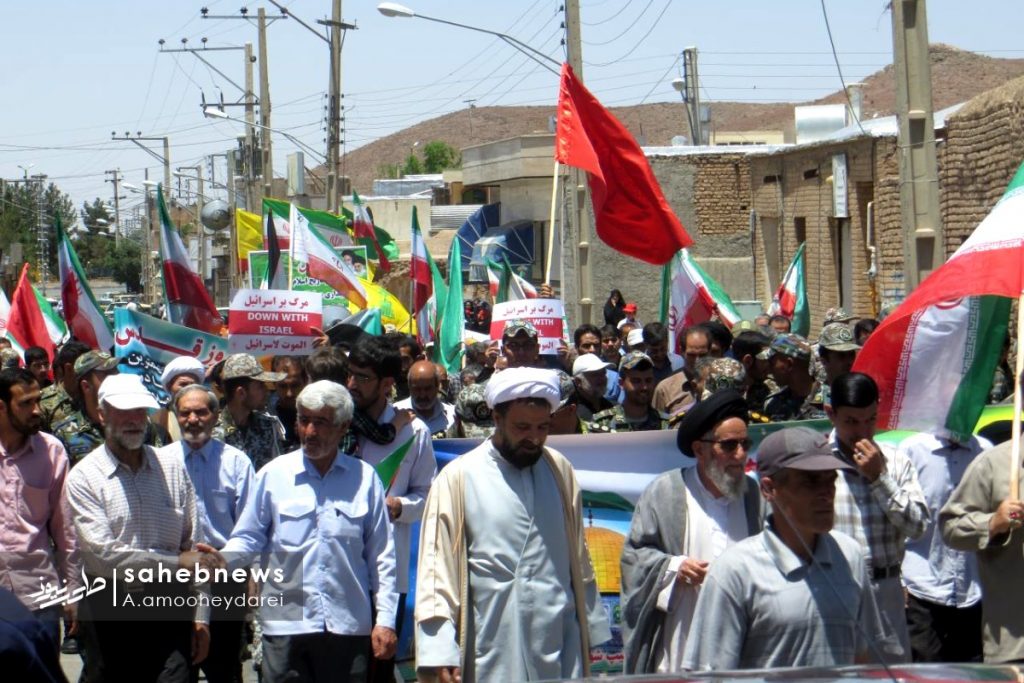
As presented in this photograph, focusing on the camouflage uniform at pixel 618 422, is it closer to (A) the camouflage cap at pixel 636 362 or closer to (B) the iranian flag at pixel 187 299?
(A) the camouflage cap at pixel 636 362

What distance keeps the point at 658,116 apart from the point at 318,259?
14073 centimetres

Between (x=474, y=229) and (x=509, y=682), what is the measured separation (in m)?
39.8

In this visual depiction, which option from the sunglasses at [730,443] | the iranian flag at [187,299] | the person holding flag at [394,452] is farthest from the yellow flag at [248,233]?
the sunglasses at [730,443]

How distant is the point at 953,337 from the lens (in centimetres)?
641

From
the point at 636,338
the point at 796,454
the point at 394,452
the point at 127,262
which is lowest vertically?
the point at 394,452

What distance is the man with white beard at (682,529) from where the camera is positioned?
4.66 m

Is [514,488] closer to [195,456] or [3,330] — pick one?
[195,456]

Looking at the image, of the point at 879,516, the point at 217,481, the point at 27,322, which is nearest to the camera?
the point at 879,516

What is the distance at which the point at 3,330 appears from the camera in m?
16.0

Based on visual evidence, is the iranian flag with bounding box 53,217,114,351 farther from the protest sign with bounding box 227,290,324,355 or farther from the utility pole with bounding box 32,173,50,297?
the utility pole with bounding box 32,173,50,297

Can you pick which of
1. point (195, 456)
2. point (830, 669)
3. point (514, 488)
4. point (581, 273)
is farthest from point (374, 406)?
point (581, 273)

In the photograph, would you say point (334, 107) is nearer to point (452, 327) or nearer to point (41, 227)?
point (452, 327)

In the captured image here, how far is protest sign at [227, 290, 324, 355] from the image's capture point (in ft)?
34.4

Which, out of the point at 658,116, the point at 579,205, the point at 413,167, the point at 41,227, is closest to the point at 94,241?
the point at 413,167
